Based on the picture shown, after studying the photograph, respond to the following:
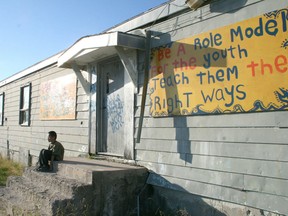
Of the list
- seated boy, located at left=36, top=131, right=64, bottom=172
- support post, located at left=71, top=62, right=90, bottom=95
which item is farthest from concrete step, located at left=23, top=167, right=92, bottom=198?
support post, located at left=71, top=62, right=90, bottom=95

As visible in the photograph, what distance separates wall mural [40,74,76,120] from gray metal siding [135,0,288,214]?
297 centimetres

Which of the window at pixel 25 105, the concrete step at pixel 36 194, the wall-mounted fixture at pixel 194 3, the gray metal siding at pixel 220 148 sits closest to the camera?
the gray metal siding at pixel 220 148

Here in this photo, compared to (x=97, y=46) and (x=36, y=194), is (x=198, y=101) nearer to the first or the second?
(x=97, y=46)

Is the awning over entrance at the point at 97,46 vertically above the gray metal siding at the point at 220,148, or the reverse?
the awning over entrance at the point at 97,46

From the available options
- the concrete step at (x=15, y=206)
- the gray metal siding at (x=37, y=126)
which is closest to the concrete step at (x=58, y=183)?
the concrete step at (x=15, y=206)

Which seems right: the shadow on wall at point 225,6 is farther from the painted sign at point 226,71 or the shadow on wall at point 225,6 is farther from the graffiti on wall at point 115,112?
the graffiti on wall at point 115,112

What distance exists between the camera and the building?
3658 millimetres

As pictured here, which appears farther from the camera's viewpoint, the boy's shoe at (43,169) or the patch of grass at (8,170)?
the patch of grass at (8,170)

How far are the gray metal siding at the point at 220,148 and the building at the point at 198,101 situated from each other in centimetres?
1

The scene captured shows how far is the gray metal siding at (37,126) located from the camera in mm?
7262

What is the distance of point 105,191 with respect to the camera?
4.68 m

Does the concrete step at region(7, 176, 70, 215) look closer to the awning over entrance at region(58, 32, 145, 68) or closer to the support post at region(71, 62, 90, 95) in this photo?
the support post at region(71, 62, 90, 95)

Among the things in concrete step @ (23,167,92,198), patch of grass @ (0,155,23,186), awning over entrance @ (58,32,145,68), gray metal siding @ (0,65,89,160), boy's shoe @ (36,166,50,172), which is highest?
awning over entrance @ (58,32,145,68)

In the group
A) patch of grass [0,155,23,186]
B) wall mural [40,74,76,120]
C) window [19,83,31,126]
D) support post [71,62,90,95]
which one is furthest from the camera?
window [19,83,31,126]
